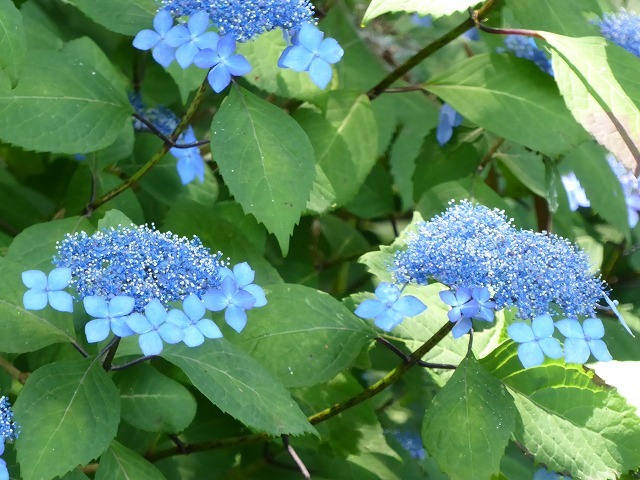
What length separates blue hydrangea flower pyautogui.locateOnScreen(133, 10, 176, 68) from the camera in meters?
1.28

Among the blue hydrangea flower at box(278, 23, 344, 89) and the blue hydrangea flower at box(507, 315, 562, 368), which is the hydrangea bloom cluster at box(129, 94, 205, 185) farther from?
the blue hydrangea flower at box(507, 315, 562, 368)

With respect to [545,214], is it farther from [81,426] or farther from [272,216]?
[81,426]

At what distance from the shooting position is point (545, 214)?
6.52 feet

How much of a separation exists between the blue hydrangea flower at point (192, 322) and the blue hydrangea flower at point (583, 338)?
1.38 ft

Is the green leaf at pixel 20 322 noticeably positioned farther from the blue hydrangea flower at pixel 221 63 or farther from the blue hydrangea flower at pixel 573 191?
the blue hydrangea flower at pixel 573 191

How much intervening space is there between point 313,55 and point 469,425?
Result: 50 cm

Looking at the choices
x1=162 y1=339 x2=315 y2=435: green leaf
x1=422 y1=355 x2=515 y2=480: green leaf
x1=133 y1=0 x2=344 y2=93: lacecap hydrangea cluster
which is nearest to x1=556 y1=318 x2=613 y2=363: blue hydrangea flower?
x1=422 y1=355 x2=515 y2=480: green leaf

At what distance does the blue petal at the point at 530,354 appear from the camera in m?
1.15

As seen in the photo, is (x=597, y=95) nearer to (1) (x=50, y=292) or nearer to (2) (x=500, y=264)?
(2) (x=500, y=264)

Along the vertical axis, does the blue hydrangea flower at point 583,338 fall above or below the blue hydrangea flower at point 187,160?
above

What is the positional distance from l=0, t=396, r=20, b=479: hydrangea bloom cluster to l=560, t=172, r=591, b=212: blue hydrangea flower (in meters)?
1.20

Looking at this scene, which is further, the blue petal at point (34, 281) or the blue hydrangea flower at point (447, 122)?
the blue hydrangea flower at point (447, 122)

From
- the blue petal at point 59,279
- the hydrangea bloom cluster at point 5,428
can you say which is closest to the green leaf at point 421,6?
the blue petal at point 59,279

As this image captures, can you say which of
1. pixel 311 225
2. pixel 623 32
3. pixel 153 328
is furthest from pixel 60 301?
pixel 623 32
